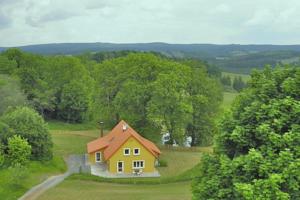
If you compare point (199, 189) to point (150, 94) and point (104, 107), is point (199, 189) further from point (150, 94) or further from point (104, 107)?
point (104, 107)

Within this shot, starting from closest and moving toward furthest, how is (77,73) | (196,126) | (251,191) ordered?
(251,191) → (196,126) → (77,73)

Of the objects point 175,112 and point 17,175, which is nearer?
point 17,175

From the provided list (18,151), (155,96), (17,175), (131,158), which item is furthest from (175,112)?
(17,175)

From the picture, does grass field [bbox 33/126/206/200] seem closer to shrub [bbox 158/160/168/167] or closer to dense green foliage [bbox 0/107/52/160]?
shrub [bbox 158/160/168/167]

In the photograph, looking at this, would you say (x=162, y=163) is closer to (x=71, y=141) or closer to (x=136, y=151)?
(x=136, y=151)

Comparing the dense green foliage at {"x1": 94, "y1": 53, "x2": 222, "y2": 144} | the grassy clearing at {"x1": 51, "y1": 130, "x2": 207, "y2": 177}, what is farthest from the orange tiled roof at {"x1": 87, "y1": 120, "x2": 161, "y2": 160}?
the dense green foliage at {"x1": 94, "y1": 53, "x2": 222, "y2": 144}

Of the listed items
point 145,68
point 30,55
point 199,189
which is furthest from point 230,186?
point 30,55
